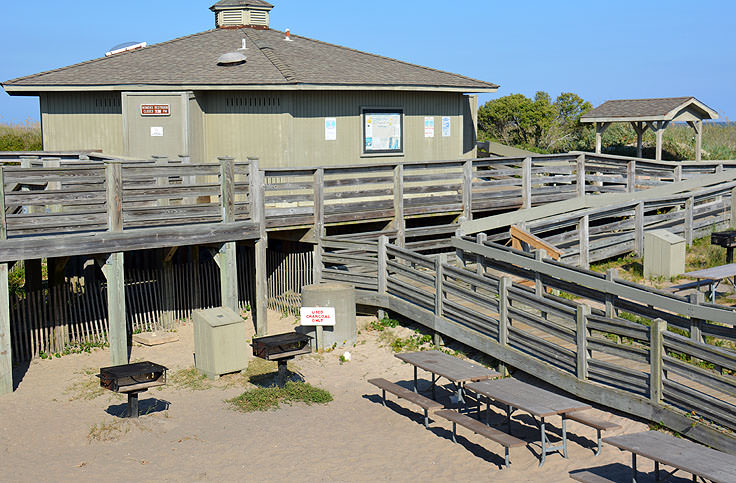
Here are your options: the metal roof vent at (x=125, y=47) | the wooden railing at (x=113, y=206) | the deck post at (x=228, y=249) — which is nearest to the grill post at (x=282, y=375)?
the deck post at (x=228, y=249)

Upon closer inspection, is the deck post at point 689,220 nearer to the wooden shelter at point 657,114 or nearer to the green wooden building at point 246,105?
the green wooden building at point 246,105

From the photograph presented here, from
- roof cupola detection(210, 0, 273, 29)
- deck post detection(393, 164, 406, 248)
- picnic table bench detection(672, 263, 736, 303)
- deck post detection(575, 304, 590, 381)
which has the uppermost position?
roof cupola detection(210, 0, 273, 29)

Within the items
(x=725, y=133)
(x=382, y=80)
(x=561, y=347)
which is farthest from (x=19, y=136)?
(x=725, y=133)

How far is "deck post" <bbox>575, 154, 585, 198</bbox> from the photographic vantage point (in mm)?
20734

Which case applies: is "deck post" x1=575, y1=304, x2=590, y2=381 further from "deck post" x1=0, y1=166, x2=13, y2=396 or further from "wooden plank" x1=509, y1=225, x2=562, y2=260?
"deck post" x1=0, y1=166, x2=13, y2=396

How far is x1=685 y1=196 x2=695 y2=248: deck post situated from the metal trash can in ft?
34.7

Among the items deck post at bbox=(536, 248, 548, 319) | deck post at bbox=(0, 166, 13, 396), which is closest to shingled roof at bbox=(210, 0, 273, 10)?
deck post at bbox=(0, 166, 13, 396)

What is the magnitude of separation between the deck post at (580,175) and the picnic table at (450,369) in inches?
370

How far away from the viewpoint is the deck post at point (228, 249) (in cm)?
1556

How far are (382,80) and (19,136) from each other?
17.3 m

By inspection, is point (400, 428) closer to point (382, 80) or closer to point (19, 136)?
point (382, 80)

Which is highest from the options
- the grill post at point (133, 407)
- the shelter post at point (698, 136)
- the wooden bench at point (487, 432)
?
the shelter post at point (698, 136)

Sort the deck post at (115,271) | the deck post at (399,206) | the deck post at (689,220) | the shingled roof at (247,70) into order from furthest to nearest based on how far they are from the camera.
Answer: the deck post at (689,220) < the shingled roof at (247,70) < the deck post at (399,206) < the deck post at (115,271)

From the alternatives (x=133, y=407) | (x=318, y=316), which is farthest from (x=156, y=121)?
(x=133, y=407)
